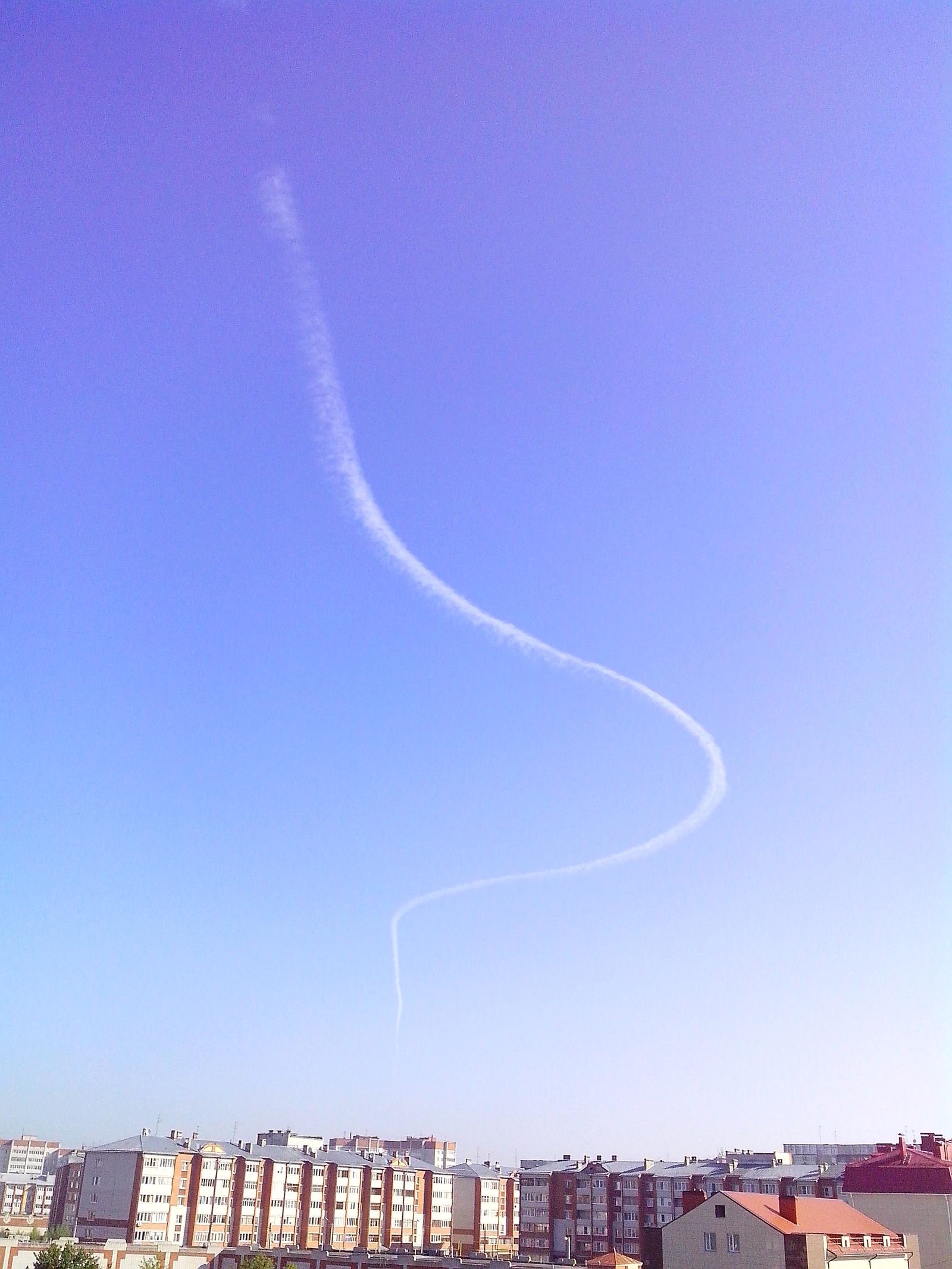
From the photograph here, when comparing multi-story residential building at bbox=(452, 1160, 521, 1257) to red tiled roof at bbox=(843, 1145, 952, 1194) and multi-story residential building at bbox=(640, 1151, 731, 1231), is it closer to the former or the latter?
multi-story residential building at bbox=(640, 1151, 731, 1231)

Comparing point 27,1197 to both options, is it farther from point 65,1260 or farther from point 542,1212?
point 65,1260

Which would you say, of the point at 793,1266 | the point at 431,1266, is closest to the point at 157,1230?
the point at 431,1266

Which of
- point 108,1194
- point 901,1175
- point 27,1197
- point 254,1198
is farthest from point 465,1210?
point 27,1197

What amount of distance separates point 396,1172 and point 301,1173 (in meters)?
9.45

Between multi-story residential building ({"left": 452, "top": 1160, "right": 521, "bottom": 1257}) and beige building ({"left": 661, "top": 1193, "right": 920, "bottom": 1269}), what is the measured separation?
52.8 meters

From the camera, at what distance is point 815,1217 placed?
43.9 m

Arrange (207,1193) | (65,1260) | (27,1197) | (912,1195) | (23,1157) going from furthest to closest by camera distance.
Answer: (23,1157) → (27,1197) → (207,1193) → (912,1195) → (65,1260)

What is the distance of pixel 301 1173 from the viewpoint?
86.4 m

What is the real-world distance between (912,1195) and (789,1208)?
15.0m

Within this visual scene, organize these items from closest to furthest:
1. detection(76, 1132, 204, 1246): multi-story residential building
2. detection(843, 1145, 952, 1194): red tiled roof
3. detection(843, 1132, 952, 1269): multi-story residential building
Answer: detection(843, 1132, 952, 1269): multi-story residential building, detection(843, 1145, 952, 1194): red tiled roof, detection(76, 1132, 204, 1246): multi-story residential building

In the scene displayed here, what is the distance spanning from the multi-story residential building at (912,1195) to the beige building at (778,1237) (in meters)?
6.52

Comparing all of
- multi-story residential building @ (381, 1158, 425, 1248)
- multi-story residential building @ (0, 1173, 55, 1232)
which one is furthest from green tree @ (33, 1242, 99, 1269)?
multi-story residential building @ (0, 1173, 55, 1232)

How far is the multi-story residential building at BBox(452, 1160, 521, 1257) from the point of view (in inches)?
3777

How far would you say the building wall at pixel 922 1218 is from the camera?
51.3 m
